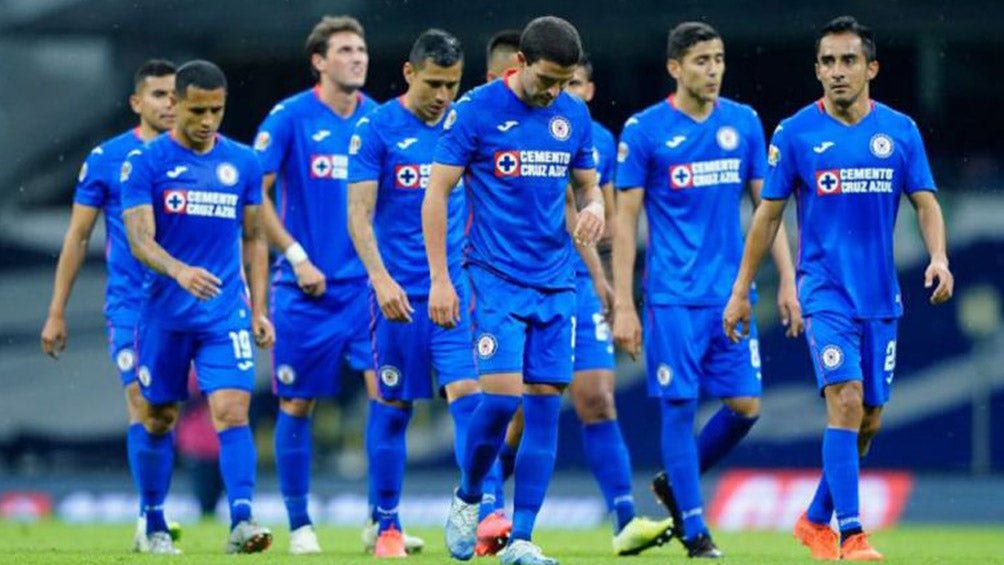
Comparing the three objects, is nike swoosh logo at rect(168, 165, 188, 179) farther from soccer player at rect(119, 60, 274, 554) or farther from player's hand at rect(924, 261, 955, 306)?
player's hand at rect(924, 261, 955, 306)

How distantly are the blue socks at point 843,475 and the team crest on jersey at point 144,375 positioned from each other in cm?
355

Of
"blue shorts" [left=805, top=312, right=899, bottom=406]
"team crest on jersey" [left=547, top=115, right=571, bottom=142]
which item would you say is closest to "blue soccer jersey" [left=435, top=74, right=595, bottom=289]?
"team crest on jersey" [left=547, top=115, right=571, bottom=142]

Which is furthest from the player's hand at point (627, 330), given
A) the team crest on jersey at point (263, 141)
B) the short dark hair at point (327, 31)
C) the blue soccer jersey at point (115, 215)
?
the blue soccer jersey at point (115, 215)

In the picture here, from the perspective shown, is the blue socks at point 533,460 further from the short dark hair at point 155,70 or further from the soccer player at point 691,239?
the short dark hair at point 155,70

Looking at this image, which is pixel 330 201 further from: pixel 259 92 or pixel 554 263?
pixel 259 92

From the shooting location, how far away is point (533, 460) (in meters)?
9.92

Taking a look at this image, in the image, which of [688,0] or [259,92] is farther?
[259,92]

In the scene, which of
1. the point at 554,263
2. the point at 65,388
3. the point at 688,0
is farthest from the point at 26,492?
the point at 554,263

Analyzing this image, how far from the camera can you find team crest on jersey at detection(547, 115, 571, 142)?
9.99 m

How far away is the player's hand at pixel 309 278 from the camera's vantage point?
40.7 ft

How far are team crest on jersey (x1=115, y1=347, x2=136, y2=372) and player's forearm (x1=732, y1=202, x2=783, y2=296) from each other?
12.4 ft

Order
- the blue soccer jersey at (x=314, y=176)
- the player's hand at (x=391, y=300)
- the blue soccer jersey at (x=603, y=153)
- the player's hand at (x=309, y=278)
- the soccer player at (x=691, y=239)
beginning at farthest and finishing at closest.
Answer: the blue soccer jersey at (x=314, y=176) → the blue soccer jersey at (x=603, y=153) → the player's hand at (x=309, y=278) → the soccer player at (x=691, y=239) → the player's hand at (x=391, y=300)

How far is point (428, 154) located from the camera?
37.0ft

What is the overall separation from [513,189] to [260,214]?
2.36m
